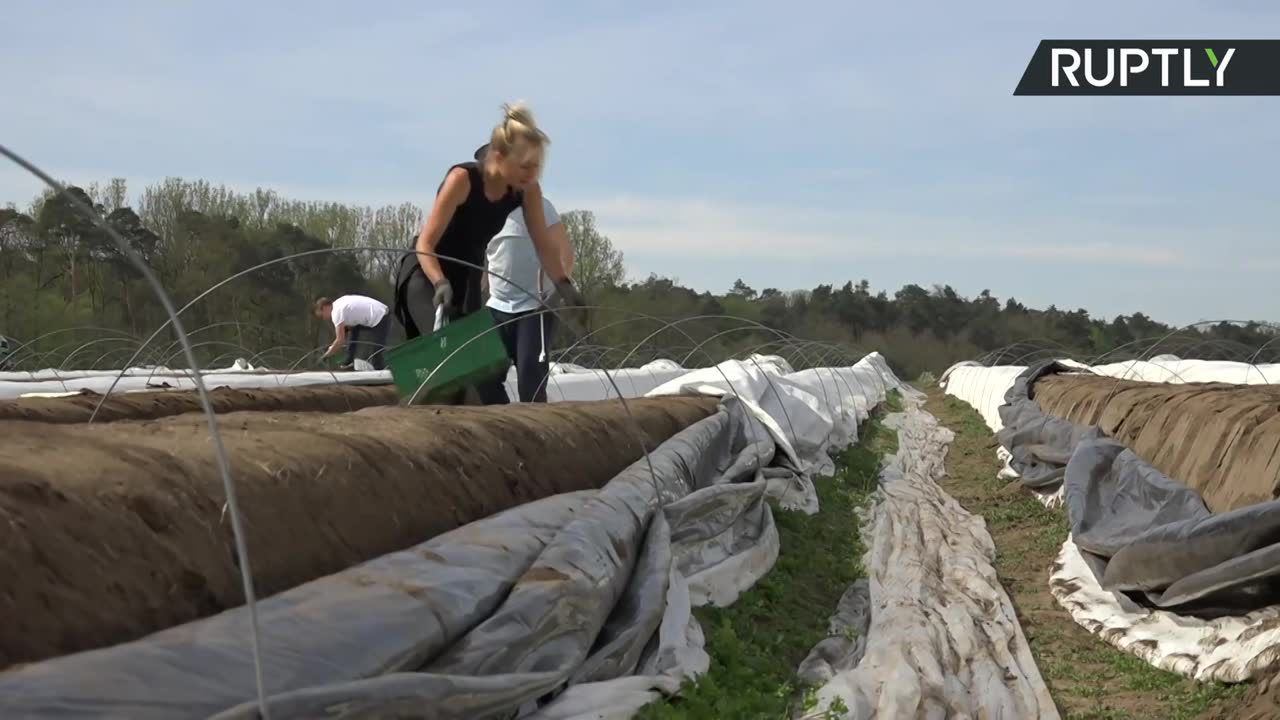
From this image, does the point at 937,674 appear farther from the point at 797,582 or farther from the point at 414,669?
the point at 414,669

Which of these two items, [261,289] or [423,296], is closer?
[423,296]

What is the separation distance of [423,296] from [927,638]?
2517 millimetres

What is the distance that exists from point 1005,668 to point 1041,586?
5.86 feet

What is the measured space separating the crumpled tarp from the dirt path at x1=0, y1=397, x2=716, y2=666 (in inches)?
10.1

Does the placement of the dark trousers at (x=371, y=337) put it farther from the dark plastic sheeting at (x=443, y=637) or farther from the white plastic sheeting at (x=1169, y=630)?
the dark plastic sheeting at (x=443, y=637)

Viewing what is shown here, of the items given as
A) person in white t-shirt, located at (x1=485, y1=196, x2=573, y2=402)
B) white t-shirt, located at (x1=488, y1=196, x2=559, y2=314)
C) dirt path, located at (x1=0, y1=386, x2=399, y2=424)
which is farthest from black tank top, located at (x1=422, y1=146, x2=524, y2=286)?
dirt path, located at (x1=0, y1=386, x2=399, y2=424)

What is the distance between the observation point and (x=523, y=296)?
528 centimetres

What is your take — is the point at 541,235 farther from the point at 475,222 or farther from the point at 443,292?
the point at 443,292

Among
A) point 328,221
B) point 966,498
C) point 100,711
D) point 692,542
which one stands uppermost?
point 328,221

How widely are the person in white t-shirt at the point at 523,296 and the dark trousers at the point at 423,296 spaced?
11 cm

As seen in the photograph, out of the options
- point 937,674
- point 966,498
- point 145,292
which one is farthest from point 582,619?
point 145,292

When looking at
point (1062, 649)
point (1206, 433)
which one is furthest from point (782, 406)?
point (1062, 649)

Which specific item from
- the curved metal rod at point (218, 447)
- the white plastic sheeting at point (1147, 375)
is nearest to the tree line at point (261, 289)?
the white plastic sheeting at point (1147, 375)

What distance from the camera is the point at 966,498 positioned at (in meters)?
9.19
